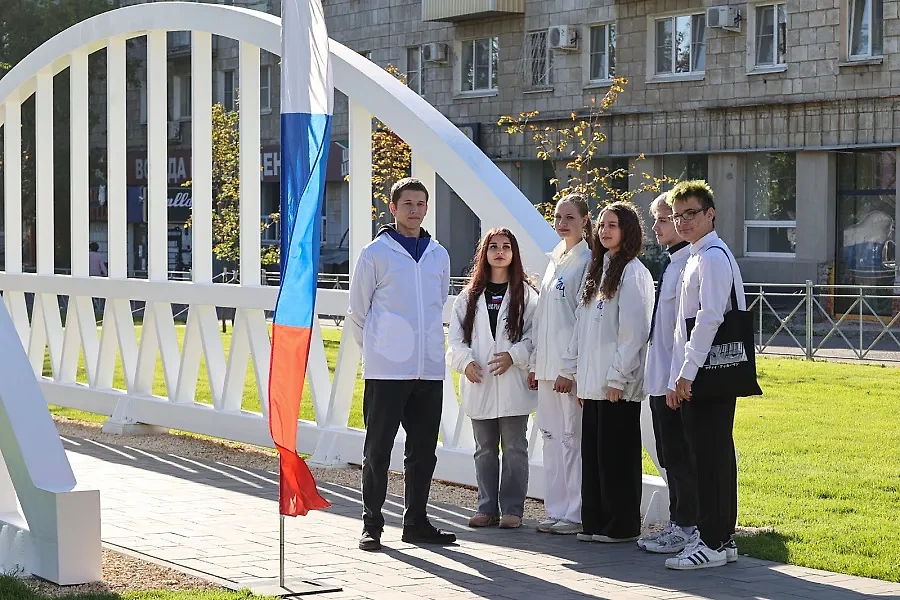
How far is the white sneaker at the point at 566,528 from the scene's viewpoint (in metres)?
8.50

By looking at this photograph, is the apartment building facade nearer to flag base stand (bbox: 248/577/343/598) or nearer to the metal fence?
the metal fence

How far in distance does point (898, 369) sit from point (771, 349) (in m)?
2.93

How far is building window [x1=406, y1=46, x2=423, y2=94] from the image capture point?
36156 mm

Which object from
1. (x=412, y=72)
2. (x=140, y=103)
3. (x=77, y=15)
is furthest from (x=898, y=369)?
(x=77, y=15)

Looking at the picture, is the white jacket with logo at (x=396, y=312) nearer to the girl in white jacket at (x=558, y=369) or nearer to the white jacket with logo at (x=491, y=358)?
the white jacket with logo at (x=491, y=358)

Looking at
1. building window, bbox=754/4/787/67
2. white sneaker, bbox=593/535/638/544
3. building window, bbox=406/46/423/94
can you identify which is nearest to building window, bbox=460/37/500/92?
building window, bbox=406/46/423/94

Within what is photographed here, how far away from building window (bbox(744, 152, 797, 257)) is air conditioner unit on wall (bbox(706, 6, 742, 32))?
2624 millimetres

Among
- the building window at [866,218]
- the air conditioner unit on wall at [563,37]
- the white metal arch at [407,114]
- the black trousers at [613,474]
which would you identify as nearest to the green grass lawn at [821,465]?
the black trousers at [613,474]

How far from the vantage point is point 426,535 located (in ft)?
26.8

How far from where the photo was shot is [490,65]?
34625 millimetres

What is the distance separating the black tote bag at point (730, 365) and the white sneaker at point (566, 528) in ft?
4.68

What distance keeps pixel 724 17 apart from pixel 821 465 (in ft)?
62.1

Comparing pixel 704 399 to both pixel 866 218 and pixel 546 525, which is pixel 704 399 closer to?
pixel 546 525

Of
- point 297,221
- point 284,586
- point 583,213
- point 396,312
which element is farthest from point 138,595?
point 583,213
